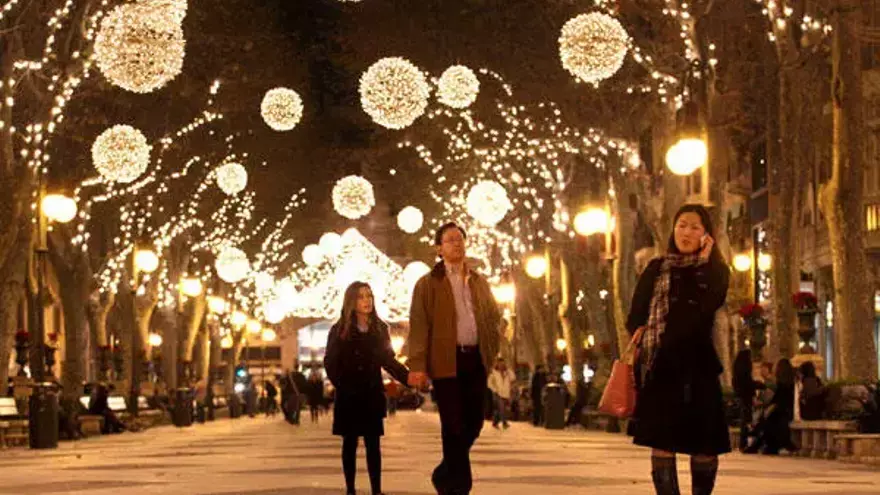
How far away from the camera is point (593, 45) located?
1180 inches

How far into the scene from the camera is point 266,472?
20531mm

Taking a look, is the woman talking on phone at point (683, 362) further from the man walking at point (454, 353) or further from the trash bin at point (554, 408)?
the trash bin at point (554, 408)

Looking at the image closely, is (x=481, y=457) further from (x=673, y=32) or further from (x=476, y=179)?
(x=476, y=179)

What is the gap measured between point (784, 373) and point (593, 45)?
5.57m

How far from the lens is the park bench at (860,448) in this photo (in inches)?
921

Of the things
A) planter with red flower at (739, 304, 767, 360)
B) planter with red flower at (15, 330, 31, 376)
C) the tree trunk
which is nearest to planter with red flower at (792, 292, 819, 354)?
planter with red flower at (739, 304, 767, 360)

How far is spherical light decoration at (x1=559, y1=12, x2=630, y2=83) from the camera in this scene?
30.0 metres

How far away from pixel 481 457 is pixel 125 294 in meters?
34.2

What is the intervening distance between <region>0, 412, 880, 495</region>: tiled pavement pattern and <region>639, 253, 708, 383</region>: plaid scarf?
16.0 feet

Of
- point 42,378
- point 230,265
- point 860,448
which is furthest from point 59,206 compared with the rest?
point 230,265

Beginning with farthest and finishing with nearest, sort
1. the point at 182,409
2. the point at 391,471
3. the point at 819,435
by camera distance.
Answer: the point at 182,409
the point at 819,435
the point at 391,471

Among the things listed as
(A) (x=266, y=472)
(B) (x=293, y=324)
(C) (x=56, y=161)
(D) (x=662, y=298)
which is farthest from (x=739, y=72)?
(B) (x=293, y=324)

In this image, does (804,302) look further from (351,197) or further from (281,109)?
(351,197)

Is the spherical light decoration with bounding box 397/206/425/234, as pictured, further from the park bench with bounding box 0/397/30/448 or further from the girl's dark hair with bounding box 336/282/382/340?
the girl's dark hair with bounding box 336/282/382/340
